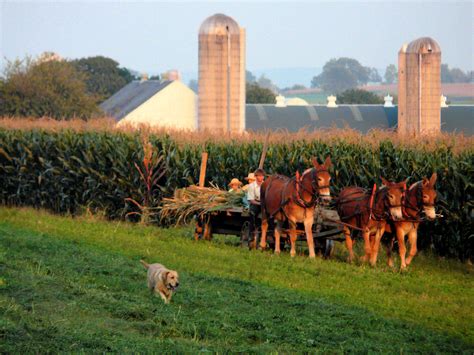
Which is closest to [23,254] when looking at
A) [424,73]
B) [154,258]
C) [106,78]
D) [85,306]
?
[154,258]

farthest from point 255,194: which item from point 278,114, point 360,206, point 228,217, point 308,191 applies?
point 278,114

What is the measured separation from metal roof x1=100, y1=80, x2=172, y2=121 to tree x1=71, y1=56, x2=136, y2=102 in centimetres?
3159

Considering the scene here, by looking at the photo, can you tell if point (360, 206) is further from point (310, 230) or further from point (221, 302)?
point (221, 302)

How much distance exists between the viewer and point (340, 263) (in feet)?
64.8

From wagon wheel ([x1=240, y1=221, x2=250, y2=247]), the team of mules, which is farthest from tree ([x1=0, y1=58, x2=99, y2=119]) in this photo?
the team of mules

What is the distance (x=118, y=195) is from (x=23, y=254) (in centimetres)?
1027

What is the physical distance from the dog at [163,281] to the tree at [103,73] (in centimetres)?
10178

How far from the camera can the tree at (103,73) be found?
118 m

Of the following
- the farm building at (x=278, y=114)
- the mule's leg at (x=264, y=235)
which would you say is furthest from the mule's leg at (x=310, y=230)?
the farm building at (x=278, y=114)

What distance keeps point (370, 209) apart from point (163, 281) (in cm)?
597

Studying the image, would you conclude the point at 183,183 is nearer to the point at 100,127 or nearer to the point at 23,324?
the point at 100,127

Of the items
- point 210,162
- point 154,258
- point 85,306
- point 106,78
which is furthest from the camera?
point 106,78

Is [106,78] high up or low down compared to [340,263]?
up

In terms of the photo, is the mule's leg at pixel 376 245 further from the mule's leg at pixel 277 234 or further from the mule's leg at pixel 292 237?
the mule's leg at pixel 277 234
